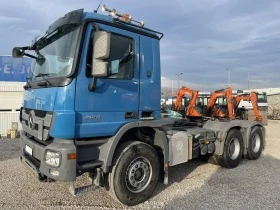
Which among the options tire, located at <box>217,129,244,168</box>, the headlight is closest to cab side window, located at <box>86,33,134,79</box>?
the headlight

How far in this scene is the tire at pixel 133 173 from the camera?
4652 mm

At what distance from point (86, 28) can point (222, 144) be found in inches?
186

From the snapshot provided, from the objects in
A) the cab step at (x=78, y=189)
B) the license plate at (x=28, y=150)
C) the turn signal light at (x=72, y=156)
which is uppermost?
the turn signal light at (x=72, y=156)

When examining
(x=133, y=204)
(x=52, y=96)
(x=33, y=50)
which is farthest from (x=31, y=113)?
(x=133, y=204)

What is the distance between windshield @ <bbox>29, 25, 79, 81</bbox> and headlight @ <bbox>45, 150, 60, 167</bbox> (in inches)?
44.8

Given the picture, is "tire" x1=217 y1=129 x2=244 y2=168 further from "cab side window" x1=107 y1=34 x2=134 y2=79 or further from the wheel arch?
"cab side window" x1=107 y1=34 x2=134 y2=79

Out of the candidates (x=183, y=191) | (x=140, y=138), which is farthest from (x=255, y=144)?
(x=140, y=138)

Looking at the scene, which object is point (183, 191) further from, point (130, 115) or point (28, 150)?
point (28, 150)

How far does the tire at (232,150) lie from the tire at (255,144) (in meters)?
0.53

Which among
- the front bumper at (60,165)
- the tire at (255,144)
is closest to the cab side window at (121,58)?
the front bumper at (60,165)

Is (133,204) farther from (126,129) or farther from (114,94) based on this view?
(114,94)

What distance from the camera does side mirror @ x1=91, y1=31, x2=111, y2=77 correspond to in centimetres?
396

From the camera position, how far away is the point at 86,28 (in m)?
4.22

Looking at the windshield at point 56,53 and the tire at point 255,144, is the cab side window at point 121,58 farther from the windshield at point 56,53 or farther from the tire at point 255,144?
the tire at point 255,144
